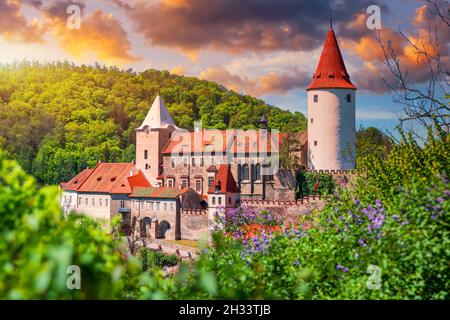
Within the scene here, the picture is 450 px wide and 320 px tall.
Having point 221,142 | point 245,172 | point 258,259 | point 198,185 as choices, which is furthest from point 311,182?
point 258,259

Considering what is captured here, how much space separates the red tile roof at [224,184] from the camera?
46.6 metres

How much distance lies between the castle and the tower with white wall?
0.27 feet

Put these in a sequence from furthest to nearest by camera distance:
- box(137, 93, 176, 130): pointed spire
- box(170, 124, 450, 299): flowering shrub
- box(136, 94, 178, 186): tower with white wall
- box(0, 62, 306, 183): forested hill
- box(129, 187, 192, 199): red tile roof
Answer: box(0, 62, 306, 183): forested hill < box(137, 93, 176, 130): pointed spire < box(136, 94, 178, 186): tower with white wall < box(129, 187, 192, 199): red tile roof < box(170, 124, 450, 299): flowering shrub

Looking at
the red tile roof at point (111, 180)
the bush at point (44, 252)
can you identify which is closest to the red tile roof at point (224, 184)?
the red tile roof at point (111, 180)

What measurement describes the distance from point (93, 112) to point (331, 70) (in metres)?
43.3

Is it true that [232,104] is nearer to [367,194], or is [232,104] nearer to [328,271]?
[367,194]

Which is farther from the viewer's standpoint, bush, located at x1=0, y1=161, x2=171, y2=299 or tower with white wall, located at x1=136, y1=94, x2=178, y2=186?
tower with white wall, located at x1=136, y1=94, x2=178, y2=186

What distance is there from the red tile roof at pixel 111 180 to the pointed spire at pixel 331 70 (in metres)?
15.5

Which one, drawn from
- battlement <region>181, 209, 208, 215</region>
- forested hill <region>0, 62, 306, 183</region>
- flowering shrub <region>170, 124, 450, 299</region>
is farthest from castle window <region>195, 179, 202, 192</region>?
flowering shrub <region>170, 124, 450, 299</region>

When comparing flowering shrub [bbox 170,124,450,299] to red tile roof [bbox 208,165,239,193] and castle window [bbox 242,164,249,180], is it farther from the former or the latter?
castle window [bbox 242,164,249,180]

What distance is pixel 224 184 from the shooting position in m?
46.8

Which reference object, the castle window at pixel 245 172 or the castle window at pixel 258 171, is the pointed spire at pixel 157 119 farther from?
the castle window at pixel 258 171

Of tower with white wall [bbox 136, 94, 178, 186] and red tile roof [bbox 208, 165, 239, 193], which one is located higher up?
tower with white wall [bbox 136, 94, 178, 186]

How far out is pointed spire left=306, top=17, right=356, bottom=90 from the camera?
54.6 metres
